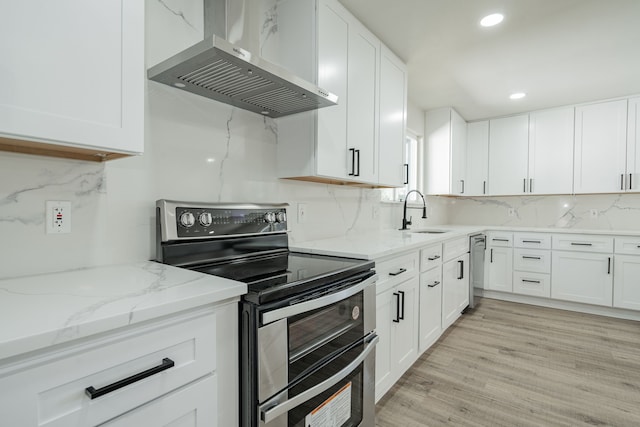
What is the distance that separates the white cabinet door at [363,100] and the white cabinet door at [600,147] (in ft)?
9.91

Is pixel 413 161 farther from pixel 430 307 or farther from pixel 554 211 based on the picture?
pixel 430 307

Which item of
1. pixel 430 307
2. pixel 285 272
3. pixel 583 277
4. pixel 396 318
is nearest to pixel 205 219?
pixel 285 272

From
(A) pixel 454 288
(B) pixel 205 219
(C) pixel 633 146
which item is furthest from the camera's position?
(C) pixel 633 146

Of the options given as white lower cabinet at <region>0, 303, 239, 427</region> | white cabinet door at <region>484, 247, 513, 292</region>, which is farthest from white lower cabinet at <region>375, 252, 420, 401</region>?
white cabinet door at <region>484, 247, 513, 292</region>

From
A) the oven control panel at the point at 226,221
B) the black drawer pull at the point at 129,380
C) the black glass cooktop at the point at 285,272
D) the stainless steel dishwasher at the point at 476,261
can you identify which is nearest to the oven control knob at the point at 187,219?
the oven control panel at the point at 226,221

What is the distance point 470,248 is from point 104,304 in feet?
11.3

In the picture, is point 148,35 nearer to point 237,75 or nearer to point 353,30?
point 237,75

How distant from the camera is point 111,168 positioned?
4.10ft

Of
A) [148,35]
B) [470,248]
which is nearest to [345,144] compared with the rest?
[148,35]

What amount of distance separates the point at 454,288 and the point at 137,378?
112 inches

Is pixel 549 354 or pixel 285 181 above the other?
pixel 285 181

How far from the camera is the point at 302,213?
84.0 inches

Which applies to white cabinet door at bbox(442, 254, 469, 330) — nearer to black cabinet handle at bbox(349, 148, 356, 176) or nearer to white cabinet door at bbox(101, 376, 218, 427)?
black cabinet handle at bbox(349, 148, 356, 176)

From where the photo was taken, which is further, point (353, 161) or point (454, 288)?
point (454, 288)
